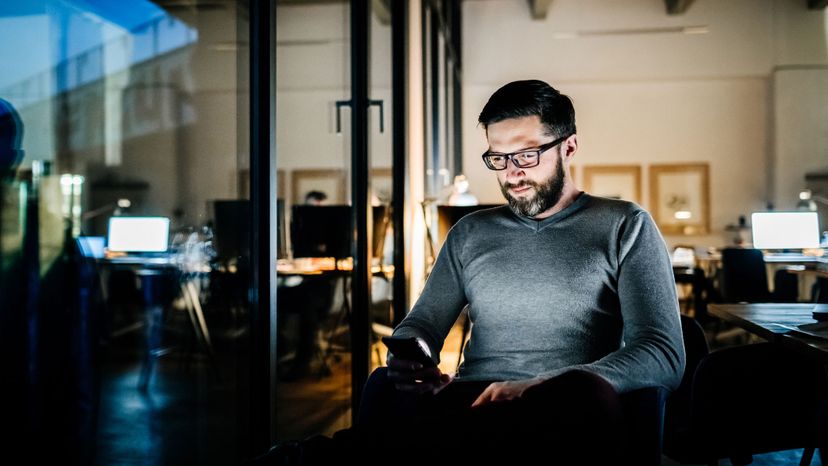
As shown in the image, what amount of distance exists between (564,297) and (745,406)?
2.08ft

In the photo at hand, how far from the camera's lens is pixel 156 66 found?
928 centimetres

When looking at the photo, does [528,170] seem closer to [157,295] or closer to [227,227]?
[227,227]

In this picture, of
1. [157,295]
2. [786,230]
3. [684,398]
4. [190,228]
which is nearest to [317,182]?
[190,228]

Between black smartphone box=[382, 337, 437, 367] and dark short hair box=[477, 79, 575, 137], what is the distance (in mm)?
687

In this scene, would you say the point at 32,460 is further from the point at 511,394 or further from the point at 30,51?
the point at 511,394

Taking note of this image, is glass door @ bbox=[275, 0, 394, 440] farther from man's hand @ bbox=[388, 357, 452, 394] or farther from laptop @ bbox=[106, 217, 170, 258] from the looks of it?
laptop @ bbox=[106, 217, 170, 258]

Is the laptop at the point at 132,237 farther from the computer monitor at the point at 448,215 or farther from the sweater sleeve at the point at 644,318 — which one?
the sweater sleeve at the point at 644,318

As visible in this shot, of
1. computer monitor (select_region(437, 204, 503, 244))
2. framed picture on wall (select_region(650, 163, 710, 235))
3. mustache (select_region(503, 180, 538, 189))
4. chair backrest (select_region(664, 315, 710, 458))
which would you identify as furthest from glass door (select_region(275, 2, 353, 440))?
framed picture on wall (select_region(650, 163, 710, 235))

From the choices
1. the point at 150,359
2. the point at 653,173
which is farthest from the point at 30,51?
the point at 653,173

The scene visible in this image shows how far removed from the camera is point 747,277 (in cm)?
553

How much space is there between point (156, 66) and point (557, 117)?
334 inches

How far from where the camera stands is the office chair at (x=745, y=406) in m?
1.89

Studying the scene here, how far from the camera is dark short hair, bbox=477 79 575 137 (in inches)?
73.6

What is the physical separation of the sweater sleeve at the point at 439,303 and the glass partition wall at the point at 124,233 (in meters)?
0.61
